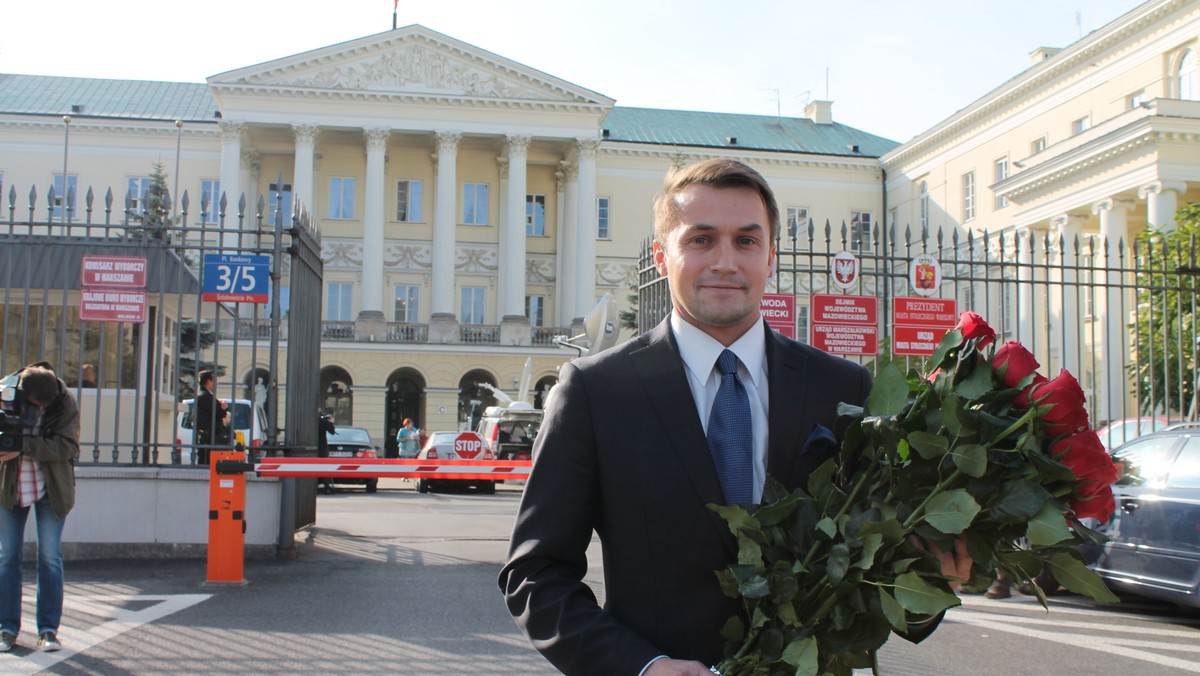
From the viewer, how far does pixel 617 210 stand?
63.6 meters

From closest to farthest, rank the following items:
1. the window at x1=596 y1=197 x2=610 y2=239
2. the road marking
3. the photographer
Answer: the road marking, the photographer, the window at x1=596 y1=197 x2=610 y2=239

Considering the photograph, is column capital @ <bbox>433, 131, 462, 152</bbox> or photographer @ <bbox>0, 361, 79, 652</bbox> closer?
photographer @ <bbox>0, 361, 79, 652</bbox>

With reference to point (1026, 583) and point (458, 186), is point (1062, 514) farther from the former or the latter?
point (458, 186)

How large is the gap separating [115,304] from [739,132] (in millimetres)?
60698

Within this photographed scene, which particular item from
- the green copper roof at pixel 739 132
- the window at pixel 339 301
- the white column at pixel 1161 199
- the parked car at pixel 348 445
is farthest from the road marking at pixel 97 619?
the green copper roof at pixel 739 132

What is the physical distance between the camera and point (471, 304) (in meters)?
61.7

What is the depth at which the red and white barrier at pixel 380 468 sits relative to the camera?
1148cm

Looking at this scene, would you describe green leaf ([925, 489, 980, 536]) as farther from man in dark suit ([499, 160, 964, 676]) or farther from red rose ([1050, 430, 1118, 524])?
man in dark suit ([499, 160, 964, 676])

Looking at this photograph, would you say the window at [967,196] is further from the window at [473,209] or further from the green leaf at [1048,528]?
the green leaf at [1048,528]

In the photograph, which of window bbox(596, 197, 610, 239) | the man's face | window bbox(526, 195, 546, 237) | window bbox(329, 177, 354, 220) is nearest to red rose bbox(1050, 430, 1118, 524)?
the man's face

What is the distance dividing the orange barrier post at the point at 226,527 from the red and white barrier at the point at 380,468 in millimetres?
798

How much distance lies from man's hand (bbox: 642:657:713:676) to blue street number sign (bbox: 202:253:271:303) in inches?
396

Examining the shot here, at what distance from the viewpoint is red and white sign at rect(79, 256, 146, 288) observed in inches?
461

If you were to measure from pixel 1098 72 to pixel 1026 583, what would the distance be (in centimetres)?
4866
